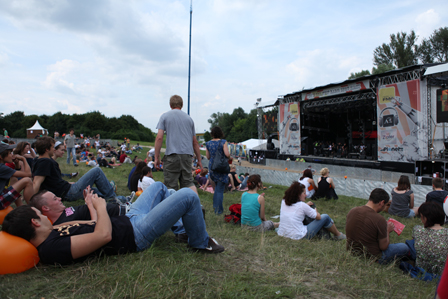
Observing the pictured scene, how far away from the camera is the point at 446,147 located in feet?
41.6

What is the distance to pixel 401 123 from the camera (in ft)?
46.2

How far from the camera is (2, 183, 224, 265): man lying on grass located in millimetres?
2006

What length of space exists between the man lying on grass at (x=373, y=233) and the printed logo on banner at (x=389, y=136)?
13.2 metres

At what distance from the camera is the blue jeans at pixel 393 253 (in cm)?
311

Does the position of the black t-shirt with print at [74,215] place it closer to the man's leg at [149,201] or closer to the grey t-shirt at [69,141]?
the man's leg at [149,201]

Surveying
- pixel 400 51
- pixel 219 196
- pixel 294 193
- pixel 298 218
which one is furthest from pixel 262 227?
pixel 400 51

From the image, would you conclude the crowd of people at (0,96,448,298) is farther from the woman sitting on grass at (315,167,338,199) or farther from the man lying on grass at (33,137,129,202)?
the woman sitting on grass at (315,167,338,199)

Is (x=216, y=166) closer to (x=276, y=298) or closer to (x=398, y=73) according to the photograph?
(x=276, y=298)

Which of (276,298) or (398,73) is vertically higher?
(398,73)

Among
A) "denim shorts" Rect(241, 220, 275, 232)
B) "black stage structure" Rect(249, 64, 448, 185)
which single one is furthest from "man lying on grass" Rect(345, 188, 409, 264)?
"black stage structure" Rect(249, 64, 448, 185)

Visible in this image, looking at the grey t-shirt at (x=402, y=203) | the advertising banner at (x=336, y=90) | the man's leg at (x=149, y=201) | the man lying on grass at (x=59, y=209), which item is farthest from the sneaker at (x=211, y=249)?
the advertising banner at (x=336, y=90)

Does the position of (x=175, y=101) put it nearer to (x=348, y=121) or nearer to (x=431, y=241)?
(x=431, y=241)

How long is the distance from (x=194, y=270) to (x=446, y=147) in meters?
15.0

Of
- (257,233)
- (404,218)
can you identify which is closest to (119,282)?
(257,233)
